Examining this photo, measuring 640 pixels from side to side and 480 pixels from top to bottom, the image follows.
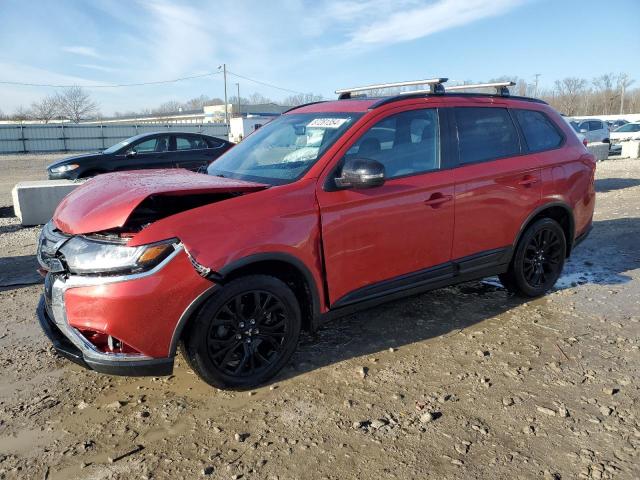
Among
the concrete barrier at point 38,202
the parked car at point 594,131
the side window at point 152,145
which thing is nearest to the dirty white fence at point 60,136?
the side window at point 152,145

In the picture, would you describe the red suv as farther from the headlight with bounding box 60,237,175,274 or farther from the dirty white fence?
the dirty white fence

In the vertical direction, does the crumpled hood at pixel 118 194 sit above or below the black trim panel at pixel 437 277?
above

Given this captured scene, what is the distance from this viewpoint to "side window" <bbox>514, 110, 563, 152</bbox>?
15.6 feet

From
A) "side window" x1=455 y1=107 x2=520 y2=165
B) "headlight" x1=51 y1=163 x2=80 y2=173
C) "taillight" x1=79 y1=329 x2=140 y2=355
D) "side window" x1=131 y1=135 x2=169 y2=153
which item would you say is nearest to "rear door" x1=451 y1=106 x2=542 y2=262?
"side window" x1=455 y1=107 x2=520 y2=165

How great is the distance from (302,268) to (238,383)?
0.86m

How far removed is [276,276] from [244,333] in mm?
442

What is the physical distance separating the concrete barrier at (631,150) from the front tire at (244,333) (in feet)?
68.4

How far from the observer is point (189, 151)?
12.3m

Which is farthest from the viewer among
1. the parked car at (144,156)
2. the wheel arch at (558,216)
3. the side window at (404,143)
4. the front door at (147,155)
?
the front door at (147,155)

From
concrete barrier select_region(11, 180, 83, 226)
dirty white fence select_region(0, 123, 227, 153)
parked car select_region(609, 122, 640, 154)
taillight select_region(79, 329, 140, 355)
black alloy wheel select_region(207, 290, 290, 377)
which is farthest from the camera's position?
dirty white fence select_region(0, 123, 227, 153)

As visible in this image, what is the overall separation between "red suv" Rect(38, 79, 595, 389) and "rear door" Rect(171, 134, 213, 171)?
7.90 metres

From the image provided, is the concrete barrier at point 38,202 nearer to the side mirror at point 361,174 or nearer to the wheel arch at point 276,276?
the wheel arch at point 276,276

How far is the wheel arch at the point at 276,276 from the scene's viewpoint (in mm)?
2967

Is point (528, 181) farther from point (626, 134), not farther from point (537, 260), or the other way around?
point (626, 134)
